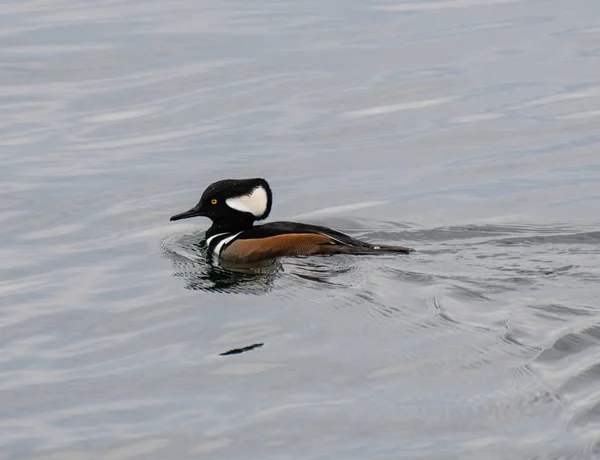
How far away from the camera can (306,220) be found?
525 inches

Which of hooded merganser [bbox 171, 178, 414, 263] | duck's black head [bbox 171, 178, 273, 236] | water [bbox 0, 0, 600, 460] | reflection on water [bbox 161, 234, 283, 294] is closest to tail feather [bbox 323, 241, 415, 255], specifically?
hooded merganser [bbox 171, 178, 414, 263]

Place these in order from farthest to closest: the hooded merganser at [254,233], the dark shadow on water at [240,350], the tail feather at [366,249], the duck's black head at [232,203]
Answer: the duck's black head at [232,203] → the hooded merganser at [254,233] → the tail feather at [366,249] → the dark shadow on water at [240,350]

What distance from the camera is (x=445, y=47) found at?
1973cm

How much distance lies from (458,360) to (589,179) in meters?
6.05

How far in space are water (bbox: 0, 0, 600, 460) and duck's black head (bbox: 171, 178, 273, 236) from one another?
17.8 inches

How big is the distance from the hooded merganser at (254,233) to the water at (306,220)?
23 cm

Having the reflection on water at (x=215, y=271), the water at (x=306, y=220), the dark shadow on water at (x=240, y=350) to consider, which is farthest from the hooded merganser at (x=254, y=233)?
the dark shadow on water at (x=240, y=350)

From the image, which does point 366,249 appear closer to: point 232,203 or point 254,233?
point 254,233

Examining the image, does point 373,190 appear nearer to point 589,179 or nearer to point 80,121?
point 589,179

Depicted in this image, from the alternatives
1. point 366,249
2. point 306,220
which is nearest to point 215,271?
point 366,249

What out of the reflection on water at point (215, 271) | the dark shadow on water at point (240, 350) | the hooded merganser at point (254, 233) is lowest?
the dark shadow on water at point (240, 350)

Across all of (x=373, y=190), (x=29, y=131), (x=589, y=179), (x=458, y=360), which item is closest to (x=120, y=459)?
(x=458, y=360)

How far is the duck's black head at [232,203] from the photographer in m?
12.3

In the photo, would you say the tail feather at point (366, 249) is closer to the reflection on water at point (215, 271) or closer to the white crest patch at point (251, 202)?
the reflection on water at point (215, 271)
